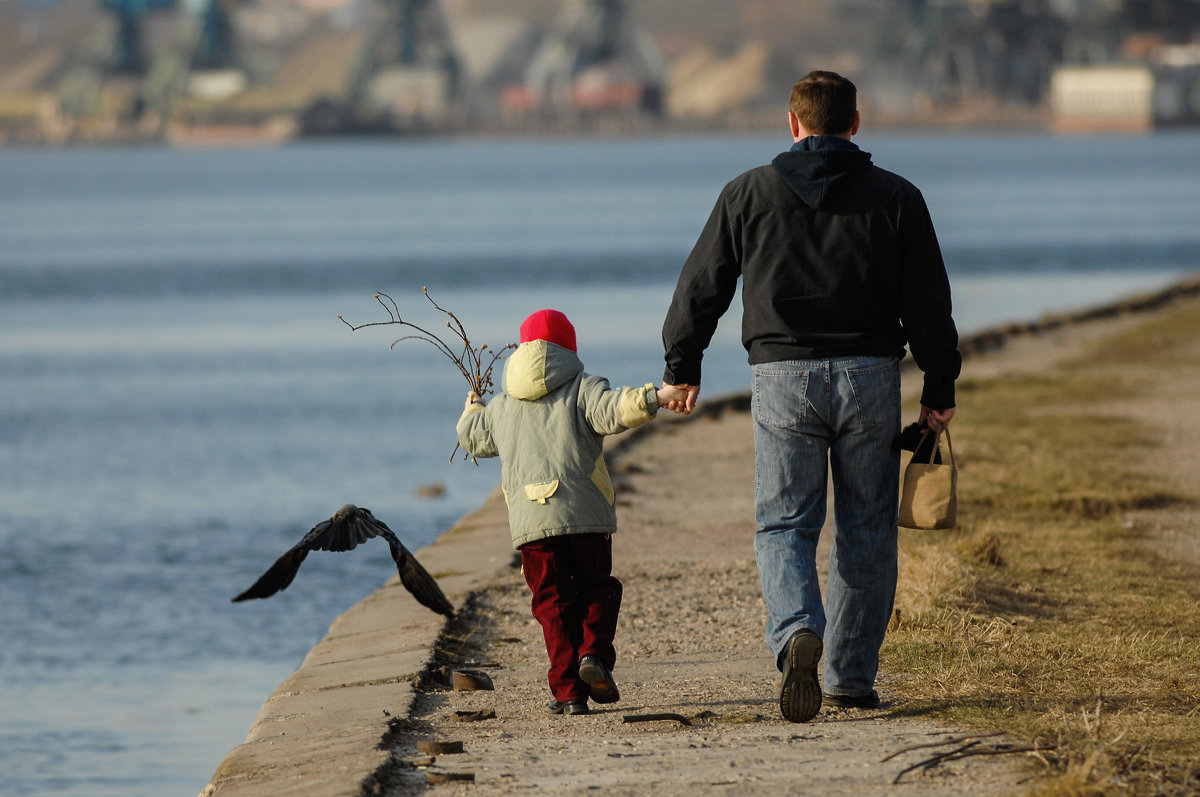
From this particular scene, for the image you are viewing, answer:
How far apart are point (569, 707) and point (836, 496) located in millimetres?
1092

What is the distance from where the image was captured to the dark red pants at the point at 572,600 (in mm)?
5656

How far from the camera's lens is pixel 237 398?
25.4 m

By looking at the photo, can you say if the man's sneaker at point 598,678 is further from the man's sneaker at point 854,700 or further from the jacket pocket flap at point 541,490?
the man's sneaker at point 854,700

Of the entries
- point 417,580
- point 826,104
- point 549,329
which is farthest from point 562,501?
point 826,104

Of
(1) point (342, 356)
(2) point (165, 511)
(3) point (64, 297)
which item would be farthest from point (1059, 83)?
(2) point (165, 511)

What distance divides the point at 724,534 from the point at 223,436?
544 inches

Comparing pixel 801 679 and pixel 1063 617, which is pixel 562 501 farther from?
pixel 1063 617

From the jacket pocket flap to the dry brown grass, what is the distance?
126 cm

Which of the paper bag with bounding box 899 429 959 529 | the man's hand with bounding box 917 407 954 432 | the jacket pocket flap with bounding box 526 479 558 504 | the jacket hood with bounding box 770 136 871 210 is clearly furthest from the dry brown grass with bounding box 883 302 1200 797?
the jacket hood with bounding box 770 136 871 210

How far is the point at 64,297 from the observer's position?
47.6 m

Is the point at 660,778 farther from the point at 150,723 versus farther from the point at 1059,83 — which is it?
the point at 1059,83

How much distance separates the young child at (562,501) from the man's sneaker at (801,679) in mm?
609

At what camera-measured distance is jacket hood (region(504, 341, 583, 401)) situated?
18.4 ft

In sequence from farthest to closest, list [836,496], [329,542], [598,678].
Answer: [329,542]
[598,678]
[836,496]
